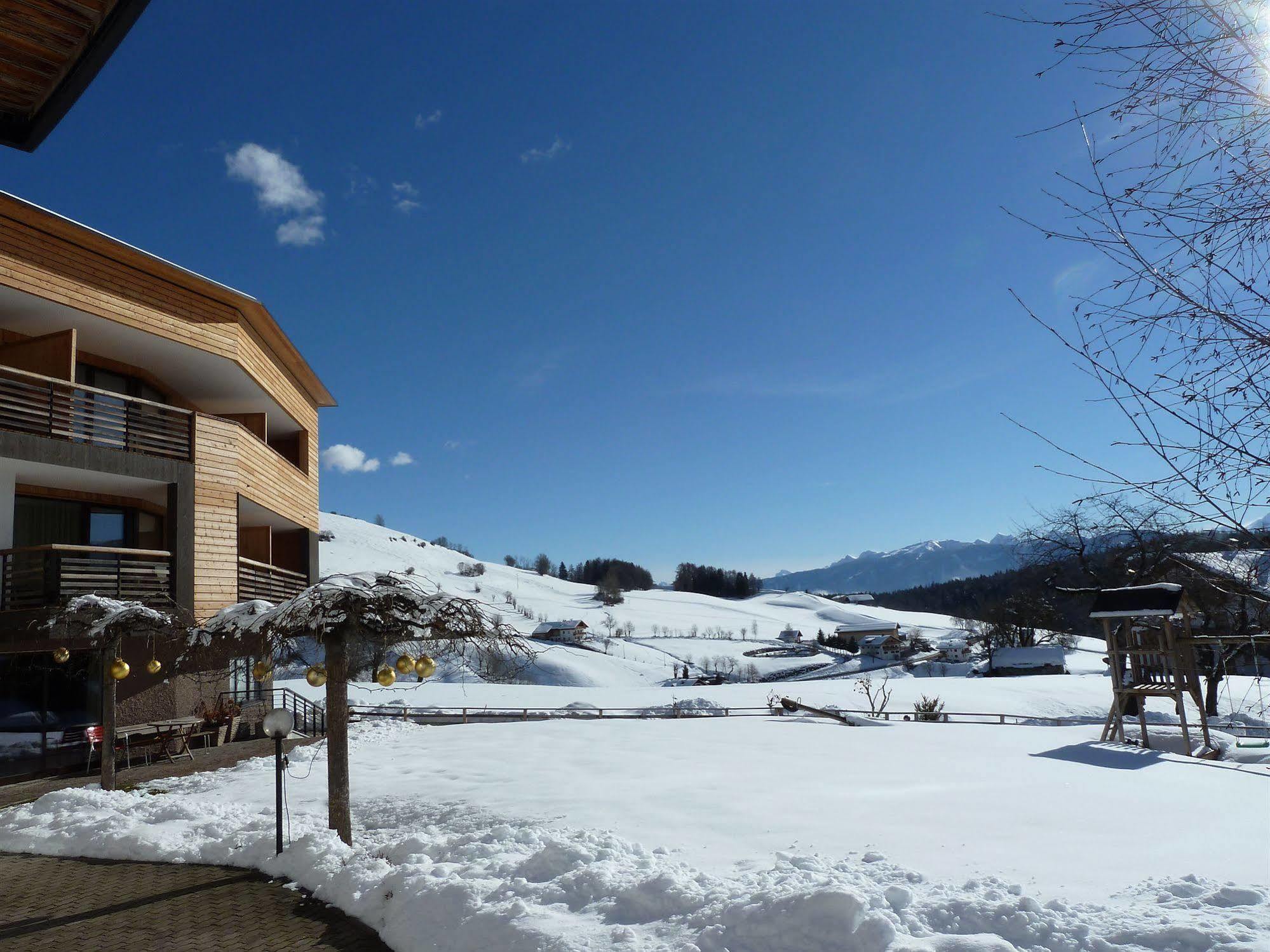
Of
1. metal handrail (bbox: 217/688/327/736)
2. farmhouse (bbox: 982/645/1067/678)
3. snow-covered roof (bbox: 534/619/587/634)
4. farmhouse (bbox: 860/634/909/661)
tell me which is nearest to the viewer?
metal handrail (bbox: 217/688/327/736)

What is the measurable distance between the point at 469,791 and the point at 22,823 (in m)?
6.04

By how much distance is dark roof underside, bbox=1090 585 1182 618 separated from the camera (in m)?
18.4

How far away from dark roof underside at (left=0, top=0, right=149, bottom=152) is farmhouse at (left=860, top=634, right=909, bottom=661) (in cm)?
7958

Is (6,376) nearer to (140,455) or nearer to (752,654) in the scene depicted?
(140,455)

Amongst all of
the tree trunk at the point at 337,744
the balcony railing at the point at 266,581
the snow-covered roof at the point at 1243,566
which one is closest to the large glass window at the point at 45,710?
the balcony railing at the point at 266,581

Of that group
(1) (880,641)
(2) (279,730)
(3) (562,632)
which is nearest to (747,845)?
(2) (279,730)

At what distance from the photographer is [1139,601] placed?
18.8 m

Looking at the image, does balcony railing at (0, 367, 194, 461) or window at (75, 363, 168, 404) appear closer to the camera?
balcony railing at (0, 367, 194, 461)

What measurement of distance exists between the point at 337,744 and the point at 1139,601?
1775cm

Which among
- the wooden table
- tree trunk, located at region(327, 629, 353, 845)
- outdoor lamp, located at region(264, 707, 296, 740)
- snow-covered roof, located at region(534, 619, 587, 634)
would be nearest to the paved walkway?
tree trunk, located at region(327, 629, 353, 845)

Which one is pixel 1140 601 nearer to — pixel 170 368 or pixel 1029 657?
pixel 170 368

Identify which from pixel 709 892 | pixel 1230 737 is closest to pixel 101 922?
pixel 709 892

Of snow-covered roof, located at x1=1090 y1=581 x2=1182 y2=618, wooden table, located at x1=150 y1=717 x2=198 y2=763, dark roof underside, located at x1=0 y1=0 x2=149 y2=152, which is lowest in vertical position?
wooden table, located at x1=150 y1=717 x2=198 y2=763

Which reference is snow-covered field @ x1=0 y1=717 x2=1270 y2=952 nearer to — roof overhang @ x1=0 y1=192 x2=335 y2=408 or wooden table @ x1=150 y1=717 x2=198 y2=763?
wooden table @ x1=150 y1=717 x2=198 y2=763
